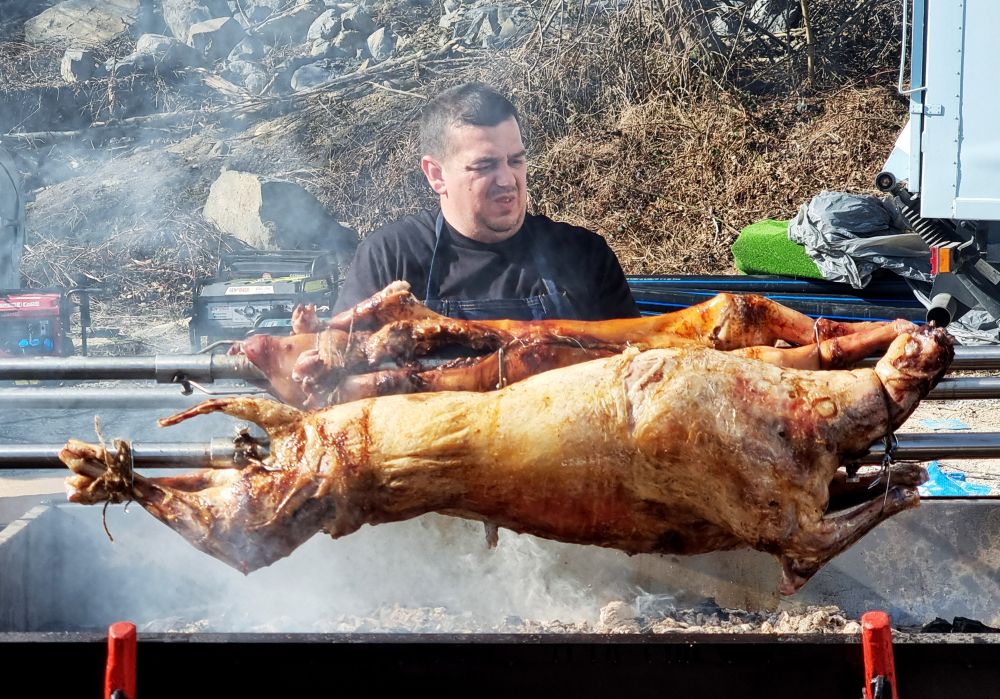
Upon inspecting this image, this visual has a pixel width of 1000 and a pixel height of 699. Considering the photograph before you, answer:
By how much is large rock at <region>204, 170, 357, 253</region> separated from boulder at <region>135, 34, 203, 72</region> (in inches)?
127

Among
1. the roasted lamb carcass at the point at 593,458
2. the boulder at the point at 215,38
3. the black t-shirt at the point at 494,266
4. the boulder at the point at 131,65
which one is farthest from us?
the boulder at the point at 215,38

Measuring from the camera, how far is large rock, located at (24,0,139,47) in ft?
43.7

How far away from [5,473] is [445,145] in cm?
360

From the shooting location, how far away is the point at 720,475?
2154mm

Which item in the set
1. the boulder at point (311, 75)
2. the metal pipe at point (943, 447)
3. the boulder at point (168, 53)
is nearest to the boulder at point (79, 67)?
the boulder at point (168, 53)

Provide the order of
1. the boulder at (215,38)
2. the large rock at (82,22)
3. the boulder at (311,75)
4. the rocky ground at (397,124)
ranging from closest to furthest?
the rocky ground at (397,124) < the boulder at (311,75) < the boulder at (215,38) < the large rock at (82,22)

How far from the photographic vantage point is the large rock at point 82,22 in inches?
524

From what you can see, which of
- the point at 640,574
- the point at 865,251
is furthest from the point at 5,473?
the point at 865,251

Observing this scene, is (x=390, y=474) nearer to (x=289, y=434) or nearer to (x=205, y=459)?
(x=289, y=434)

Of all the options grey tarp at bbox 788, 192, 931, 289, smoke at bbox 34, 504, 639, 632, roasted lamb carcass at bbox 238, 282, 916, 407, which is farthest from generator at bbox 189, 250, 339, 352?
roasted lamb carcass at bbox 238, 282, 916, 407

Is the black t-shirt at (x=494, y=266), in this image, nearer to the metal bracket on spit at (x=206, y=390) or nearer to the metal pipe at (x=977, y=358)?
the metal bracket on spit at (x=206, y=390)

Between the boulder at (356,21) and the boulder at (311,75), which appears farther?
the boulder at (356,21)

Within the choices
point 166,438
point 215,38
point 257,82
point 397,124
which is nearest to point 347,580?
point 166,438
